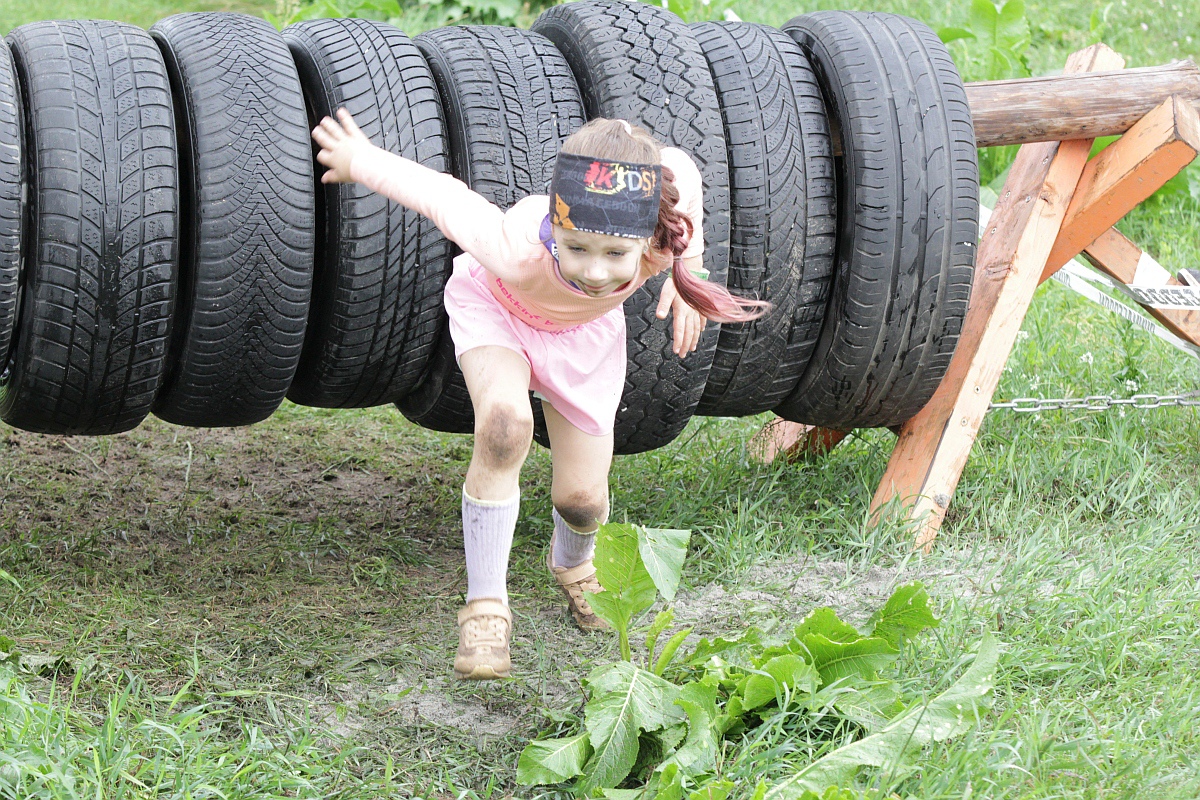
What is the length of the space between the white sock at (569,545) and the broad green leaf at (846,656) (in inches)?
29.3

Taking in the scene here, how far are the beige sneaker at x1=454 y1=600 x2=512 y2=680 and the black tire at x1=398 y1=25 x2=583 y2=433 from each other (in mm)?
758

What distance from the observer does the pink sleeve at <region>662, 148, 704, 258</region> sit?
2.93 meters

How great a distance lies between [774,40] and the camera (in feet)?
12.0

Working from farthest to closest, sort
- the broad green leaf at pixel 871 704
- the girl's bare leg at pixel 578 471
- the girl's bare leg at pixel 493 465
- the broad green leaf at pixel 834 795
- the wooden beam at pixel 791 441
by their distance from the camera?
the wooden beam at pixel 791 441 → the girl's bare leg at pixel 578 471 → the girl's bare leg at pixel 493 465 → the broad green leaf at pixel 871 704 → the broad green leaf at pixel 834 795

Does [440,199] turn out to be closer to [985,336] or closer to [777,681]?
[777,681]

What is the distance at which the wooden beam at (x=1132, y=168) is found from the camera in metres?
3.77

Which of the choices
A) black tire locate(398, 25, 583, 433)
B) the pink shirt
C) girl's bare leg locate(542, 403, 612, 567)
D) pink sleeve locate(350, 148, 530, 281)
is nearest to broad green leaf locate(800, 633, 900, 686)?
girl's bare leg locate(542, 403, 612, 567)

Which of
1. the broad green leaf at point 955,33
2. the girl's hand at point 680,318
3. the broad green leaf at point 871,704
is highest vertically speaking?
the broad green leaf at point 955,33

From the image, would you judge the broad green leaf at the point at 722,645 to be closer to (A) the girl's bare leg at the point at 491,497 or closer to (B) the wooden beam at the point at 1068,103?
(A) the girl's bare leg at the point at 491,497

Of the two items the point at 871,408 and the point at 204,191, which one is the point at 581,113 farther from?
the point at 871,408

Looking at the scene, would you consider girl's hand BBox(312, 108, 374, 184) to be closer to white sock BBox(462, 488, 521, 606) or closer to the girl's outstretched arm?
the girl's outstretched arm

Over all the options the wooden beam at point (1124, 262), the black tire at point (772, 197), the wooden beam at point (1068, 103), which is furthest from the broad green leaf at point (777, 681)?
the wooden beam at point (1124, 262)

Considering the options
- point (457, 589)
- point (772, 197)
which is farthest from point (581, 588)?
point (772, 197)

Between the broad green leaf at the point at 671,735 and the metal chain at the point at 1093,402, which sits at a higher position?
the broad green leaf at the point at 671,735
